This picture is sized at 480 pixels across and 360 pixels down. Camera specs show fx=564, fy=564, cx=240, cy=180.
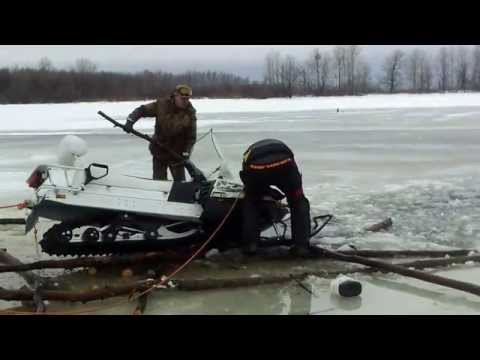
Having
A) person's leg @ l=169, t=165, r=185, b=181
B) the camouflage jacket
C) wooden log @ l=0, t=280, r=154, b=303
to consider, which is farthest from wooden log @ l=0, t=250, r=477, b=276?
the camouflage jacket

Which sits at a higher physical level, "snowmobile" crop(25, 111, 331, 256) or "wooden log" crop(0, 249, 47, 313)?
"snowmobile" crop(25, 111, 331, 256)

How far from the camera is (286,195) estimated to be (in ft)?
16.9

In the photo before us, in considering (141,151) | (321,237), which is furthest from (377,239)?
(141,151)

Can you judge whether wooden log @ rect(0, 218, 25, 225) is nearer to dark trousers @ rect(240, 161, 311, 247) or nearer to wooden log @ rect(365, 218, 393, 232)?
dark trousers @ rect(240, 161, 311, 247)

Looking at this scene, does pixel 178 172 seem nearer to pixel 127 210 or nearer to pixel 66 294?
pixel 127 210

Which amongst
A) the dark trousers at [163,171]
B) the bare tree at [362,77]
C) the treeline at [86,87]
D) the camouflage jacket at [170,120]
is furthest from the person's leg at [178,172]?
the bare tree at [362,77]

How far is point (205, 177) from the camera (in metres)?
5.54

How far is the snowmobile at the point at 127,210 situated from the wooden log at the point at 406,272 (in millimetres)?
461

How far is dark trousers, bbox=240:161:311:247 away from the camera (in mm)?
5027

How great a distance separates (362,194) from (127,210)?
466cm

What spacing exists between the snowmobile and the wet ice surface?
26.8 inches

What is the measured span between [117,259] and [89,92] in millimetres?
51952

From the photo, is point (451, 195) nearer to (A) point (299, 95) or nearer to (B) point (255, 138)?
(B) point (255, 138)

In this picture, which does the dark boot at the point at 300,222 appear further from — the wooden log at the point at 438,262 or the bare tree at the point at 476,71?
the bare tree at the point at 476,71
